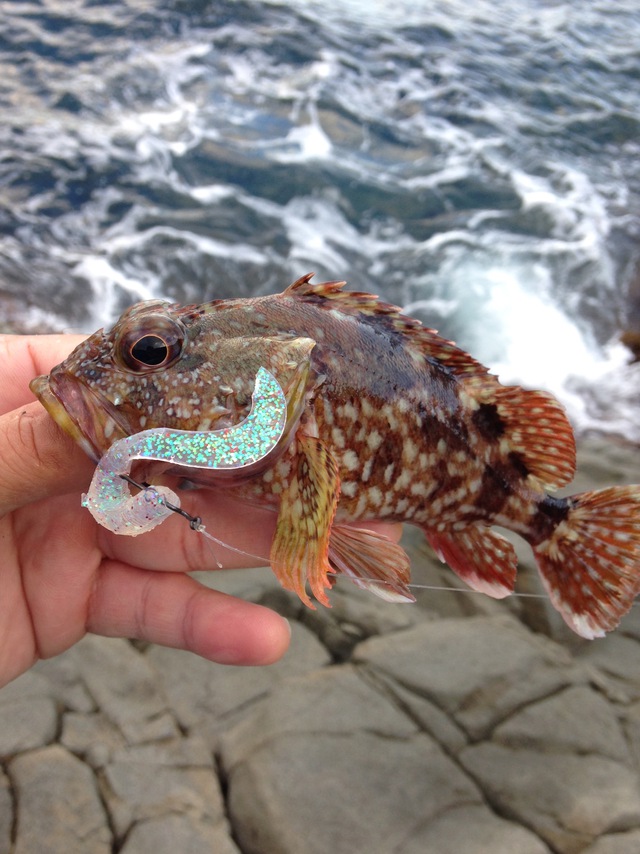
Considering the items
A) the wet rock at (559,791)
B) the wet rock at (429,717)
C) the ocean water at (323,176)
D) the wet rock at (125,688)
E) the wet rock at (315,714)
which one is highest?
the ocean water at (323,176)

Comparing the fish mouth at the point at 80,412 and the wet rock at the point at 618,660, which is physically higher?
the fish mouth at the point at 80,412

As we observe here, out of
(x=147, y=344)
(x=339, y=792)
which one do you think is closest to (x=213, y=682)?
(x=339, y=792)

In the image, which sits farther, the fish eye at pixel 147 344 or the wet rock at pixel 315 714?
the wet rock at pixel 315 714

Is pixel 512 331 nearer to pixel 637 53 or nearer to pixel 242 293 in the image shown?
pixel 242 293

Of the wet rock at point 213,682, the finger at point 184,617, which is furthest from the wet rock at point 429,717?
the finger at point 184,617

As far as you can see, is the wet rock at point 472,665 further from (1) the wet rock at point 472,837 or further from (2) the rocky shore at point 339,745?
(1) the wet rock at point 472,837

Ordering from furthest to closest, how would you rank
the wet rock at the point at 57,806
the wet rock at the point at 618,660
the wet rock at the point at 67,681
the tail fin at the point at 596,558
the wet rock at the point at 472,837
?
the wet rock at the point at 618,660 → the wet rock at the point at 67,681 → the wet rock at the point at 472,837 → the wet rock at the point at 57,806 → the tail fin at the point at 596,558
